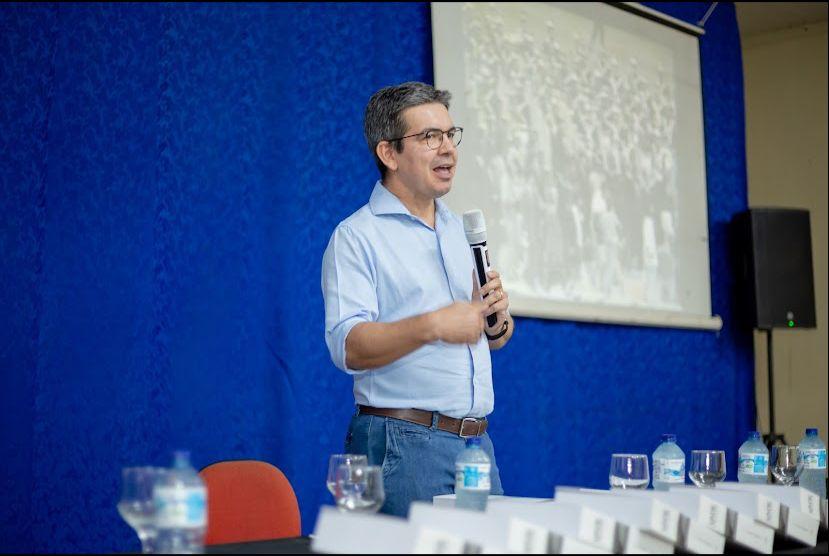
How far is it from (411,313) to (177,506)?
1014mm

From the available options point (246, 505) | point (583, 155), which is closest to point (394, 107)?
point (246, 505)

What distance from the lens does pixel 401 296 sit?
A: 2.34 m

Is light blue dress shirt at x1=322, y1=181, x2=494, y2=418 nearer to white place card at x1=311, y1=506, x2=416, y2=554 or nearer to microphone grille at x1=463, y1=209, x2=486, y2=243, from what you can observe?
microphone grille at x1=463, y1=209, x2=486, y2=243

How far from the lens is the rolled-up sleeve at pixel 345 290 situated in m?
2.17

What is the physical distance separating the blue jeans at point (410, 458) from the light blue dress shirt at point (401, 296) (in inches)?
2.2

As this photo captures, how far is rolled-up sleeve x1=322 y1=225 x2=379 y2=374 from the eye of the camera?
217 cm

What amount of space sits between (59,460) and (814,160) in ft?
20.0

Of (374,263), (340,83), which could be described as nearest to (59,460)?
(374,263)

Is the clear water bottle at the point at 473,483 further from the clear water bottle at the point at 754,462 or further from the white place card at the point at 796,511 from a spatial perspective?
the clear water bottle at the point at 754,462

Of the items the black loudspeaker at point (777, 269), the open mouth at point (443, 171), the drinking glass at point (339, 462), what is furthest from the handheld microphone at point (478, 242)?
the black loudspeaker at point (777, 269)

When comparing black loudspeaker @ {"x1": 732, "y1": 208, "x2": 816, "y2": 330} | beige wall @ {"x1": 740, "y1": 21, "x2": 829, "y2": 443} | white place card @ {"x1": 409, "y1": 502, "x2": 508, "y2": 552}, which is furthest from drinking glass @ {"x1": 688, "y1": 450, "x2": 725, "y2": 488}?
beige wall @ {"x1": 740, "y1": 21, "x2": 829, "y2": 443}

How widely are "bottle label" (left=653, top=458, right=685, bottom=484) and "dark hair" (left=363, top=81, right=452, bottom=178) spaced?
955 millimetres

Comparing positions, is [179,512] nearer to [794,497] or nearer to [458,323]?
[458,323]

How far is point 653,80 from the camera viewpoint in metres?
5.50
